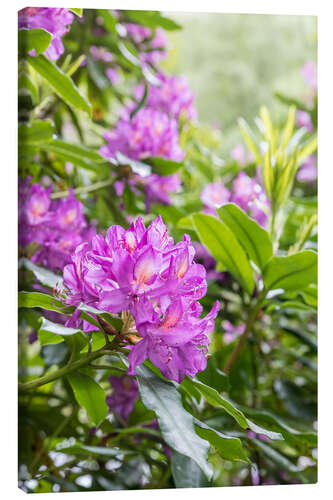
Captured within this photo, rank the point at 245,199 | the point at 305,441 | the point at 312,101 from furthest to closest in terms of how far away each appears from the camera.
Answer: the point at 312,101
the point at 245,199
the point at 305,441

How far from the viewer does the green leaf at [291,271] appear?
1.21 m

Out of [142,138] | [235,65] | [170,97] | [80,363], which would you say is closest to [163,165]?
[142,138]

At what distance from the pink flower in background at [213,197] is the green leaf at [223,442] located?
2.21 ft

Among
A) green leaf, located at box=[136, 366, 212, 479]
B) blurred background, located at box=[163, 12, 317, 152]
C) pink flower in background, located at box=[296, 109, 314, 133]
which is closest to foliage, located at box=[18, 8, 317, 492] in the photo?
green leaf, located at box=[136, 366, 212, 479]

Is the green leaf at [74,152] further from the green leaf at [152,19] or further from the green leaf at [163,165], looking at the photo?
the green leaf at [152,19]

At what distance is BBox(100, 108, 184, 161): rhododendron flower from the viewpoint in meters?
1.38

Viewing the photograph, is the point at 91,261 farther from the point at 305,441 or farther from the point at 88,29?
the point at 88,29

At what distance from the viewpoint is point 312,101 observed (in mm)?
2111

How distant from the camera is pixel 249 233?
1.22m

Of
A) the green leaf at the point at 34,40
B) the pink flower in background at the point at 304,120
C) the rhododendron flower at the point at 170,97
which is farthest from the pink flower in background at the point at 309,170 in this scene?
the green leaf at the point at 34,40

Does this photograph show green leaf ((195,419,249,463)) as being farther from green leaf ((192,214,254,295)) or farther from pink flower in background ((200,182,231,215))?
pink flower in background ((200,182,231,215))
